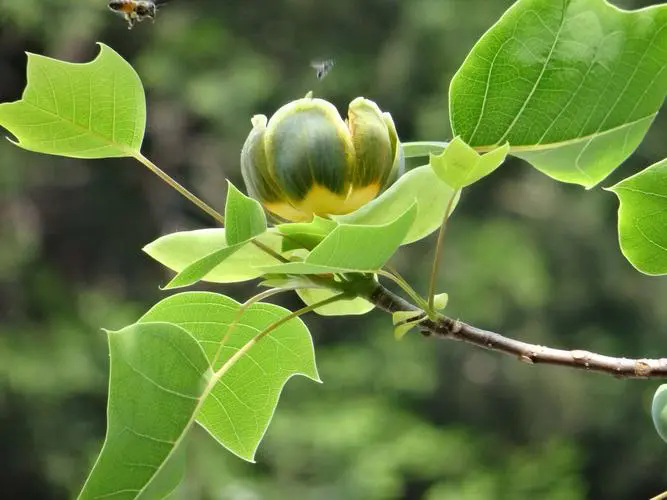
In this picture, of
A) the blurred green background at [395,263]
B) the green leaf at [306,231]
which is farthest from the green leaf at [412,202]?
the blurred green background at [395,263]

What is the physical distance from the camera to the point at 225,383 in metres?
0.69

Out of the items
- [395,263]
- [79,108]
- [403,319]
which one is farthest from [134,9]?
[395,263]

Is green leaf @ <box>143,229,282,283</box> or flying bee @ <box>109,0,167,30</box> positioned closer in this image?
green leaf @ <box>143,229,282,283</box>

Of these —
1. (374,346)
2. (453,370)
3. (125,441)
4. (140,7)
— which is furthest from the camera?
(453,370)

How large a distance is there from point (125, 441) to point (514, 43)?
289mm

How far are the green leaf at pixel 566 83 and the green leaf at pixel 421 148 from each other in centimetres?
4

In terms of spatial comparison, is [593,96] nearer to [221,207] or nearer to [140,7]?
[140,7]

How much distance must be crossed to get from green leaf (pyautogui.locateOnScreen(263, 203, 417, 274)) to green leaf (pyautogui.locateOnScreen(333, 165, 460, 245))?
0.06 meters

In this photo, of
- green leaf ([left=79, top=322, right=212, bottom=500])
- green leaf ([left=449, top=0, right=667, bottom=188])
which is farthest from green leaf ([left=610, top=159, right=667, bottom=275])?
green leaf ([left=79, top=322, right=212, bottom=500])

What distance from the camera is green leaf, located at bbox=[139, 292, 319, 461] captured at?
69 centimetres

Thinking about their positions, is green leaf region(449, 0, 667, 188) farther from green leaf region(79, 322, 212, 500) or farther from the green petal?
green leaf region(79, 322, 212, 500)

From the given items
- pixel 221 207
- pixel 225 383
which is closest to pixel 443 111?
pixel 221 207

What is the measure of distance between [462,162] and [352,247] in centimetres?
8

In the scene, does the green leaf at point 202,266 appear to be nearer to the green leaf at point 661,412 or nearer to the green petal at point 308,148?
the green petal at point 308,148
